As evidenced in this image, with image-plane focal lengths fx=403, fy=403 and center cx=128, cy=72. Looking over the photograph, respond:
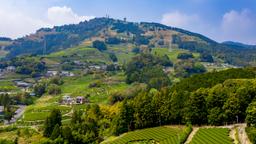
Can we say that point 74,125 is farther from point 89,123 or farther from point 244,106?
point 244,106

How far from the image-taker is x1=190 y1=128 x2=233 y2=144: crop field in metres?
68.6

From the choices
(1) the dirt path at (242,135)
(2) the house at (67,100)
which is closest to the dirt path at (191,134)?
(1) the dirt path at (242,135)

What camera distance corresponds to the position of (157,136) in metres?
81.7

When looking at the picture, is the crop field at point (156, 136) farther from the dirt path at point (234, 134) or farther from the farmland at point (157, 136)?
the dirt path at point (234, 134)

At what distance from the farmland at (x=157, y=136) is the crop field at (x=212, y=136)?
3836mm

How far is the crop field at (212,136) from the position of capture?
68.6 meters

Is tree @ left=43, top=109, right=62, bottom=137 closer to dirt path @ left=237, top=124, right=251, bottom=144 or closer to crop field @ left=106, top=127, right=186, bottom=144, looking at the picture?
crop field @ left=106, top=127, right=186, bottom=144

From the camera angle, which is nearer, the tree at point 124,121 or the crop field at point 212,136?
the crop field at point 212,136

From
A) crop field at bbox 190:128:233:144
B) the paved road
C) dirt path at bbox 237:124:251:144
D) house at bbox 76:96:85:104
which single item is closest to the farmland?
crop field at bbox 190:128:233:144

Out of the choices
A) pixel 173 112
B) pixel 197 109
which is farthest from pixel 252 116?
pixel 173 112

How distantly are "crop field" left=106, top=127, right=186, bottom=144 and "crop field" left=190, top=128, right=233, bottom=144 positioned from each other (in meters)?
4.04

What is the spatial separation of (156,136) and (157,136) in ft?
0.68

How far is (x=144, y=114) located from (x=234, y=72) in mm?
35566

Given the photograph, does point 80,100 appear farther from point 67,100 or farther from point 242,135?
point 242,135
